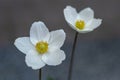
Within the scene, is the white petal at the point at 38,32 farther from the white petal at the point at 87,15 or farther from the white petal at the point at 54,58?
the white petal at the point at 87,15

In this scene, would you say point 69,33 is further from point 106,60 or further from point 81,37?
point 106,60

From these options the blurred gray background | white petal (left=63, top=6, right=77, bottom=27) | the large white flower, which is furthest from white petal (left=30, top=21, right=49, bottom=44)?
the blurred gray background

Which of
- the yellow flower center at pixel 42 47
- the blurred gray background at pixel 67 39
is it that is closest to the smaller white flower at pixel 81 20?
the yellow flower center at pixel 42 47

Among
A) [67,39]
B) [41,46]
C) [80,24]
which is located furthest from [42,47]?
[67,39]

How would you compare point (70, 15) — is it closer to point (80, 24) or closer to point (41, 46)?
point (80, 24)

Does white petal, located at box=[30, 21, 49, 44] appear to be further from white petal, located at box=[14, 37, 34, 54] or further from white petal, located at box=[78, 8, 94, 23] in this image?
white petal, located at box=[78, 8, 94, 23]
